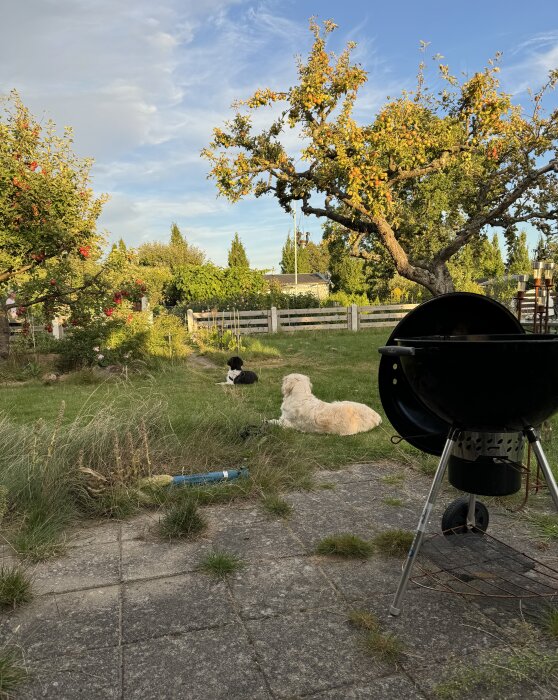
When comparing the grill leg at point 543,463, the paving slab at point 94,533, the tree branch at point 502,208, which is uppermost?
the tree branch at point 502,208

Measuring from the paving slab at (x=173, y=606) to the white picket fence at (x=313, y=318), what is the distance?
1504 centimetres

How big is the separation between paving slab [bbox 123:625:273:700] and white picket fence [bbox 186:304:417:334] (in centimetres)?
1547

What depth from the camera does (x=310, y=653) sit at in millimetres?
1864

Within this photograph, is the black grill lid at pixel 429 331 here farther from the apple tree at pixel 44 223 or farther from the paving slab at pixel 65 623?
the apple tree at pixel 44 223

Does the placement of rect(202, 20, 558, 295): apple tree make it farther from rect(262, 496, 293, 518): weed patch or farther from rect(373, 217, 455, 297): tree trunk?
rect(262, 496, 293, 518): weed patch

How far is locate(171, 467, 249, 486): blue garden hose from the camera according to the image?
350cm

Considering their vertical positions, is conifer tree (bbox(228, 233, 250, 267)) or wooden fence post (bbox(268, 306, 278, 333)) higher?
conifer tree (bbox(228, 233, 250, 267))

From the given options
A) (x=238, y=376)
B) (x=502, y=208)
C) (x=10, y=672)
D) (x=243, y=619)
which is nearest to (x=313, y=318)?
(x=502, y=208)

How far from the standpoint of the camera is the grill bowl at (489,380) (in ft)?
6.29

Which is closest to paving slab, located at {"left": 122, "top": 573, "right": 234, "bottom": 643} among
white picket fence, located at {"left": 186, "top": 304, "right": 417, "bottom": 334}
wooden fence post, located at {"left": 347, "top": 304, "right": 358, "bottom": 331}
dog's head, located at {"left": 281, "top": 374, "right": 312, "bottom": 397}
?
dog's head, located at {"left": 281, "top": 374, "right": 312, "bottom": 397}

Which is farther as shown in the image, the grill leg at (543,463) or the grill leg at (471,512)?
the grill leg at (471,512)

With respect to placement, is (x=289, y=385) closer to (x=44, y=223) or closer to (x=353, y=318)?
(x=44, y=223)

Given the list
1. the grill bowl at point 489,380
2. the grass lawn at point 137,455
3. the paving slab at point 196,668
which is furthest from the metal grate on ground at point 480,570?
the grass lawn at point 137,455

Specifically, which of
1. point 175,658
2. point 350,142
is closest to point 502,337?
point 175,658
